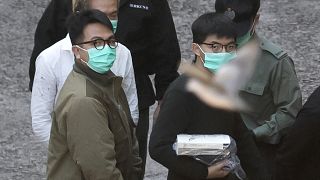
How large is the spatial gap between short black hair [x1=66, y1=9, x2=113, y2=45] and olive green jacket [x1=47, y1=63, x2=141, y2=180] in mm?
156

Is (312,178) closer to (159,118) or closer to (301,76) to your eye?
(159,118)

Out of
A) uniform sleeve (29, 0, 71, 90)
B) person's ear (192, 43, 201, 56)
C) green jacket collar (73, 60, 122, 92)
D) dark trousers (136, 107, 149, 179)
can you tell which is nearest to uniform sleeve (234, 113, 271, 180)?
person's ear (192, 43, 201, 56)

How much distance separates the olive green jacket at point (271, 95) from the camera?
4.28 m

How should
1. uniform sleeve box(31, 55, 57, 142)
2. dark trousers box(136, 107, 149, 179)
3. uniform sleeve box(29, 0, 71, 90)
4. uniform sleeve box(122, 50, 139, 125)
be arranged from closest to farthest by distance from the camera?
uniform sleeve box(31, 55, 57, 142)
uniform sleeve box(122, 50, 139, 125)
uniform sleeve box(29, 0, 71, 90)
dark trousers box(136, 107, 149, 179)

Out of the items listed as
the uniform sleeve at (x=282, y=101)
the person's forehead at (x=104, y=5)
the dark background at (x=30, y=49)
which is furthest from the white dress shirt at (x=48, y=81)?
the dark background at (x=30, y=49)

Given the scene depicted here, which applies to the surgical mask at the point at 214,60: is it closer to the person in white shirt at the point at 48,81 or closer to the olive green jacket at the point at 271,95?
the olive green jacket at the point at 271,95

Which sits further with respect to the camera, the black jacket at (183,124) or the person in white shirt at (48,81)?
the person in white shirt at (48,81)

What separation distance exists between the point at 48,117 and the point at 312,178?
4.44ft

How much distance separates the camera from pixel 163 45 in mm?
4973

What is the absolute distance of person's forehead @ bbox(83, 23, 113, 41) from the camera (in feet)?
12.6

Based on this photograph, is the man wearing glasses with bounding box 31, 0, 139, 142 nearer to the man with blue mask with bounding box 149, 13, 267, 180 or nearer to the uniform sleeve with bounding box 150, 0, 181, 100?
the man with blue mask with bounding box 149, 13, 267, 180

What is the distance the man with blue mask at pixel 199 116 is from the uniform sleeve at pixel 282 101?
15.5 inches

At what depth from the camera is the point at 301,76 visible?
7820mm

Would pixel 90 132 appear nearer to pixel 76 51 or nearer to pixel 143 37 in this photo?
pixel 76 51
